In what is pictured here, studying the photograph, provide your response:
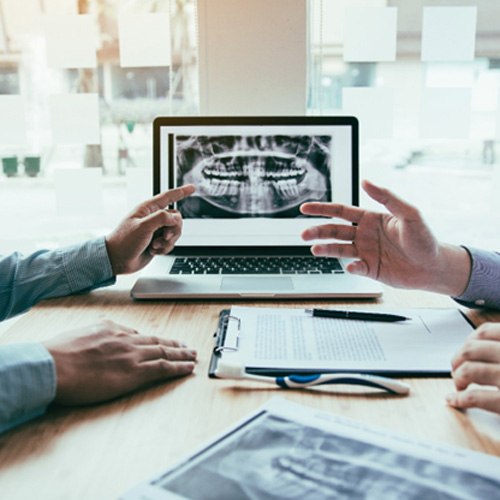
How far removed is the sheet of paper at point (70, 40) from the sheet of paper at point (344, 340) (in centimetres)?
93

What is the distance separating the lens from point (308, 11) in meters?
1.63

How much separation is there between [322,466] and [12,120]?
1407mm

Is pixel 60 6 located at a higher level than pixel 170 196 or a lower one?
higher

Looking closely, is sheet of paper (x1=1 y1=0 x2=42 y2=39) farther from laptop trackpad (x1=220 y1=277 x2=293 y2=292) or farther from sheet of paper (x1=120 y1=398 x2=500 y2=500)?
sheet of paper (x1=120 y1=398 x2=500 y2=500)

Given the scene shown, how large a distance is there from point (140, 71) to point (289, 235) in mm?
636

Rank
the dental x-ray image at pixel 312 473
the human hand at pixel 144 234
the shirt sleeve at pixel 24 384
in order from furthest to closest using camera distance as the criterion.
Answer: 1. the human hand at pixel 144 234
2. the shirt sleeve at pixel 24 384
3. the dental x-ray image at pixel 312 473

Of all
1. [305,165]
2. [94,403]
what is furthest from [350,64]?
[94,403]

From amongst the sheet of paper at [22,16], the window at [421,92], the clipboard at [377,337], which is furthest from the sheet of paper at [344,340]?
the sheet of paper at [22,16]

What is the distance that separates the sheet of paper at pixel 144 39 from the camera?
1.64m

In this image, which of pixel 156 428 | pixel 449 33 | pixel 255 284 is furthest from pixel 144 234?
pixel 449 33

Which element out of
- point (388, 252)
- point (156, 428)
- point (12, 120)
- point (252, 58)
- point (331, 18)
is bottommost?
point (156, 428)

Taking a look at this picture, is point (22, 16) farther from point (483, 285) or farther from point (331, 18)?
point (483, 285)

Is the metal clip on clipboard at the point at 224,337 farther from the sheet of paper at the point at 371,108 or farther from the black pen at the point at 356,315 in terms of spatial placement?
the sheet of paper at the point at 371,108

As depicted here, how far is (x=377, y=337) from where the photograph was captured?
95cm
